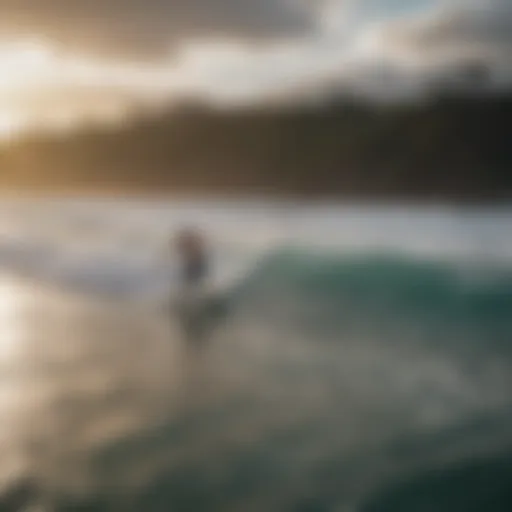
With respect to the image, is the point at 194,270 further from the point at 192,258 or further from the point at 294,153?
the point at 294,153

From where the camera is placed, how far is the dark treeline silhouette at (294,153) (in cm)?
107

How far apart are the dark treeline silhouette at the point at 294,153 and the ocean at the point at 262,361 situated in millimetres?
33

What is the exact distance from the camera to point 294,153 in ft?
3.55

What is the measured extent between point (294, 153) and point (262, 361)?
33cm

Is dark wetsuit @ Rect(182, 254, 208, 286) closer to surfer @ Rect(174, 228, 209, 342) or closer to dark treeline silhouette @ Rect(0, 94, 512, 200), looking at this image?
surfer @ Rect(174, 228, 209, 342)

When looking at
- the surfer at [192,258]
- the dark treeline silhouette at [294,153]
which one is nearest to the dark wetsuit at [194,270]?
the surfer at [192,258]

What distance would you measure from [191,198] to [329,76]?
0.94 ft

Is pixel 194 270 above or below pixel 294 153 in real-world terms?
below

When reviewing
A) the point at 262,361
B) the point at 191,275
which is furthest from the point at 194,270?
the point at 262,361

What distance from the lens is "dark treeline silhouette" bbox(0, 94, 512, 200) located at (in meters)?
1.07

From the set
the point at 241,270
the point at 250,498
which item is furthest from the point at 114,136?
the point at 250,498

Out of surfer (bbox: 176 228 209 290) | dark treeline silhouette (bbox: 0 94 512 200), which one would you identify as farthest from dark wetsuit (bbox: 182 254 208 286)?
dark treeline silhouette (bbox: 0 94 512 200)

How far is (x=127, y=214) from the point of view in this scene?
106 cm

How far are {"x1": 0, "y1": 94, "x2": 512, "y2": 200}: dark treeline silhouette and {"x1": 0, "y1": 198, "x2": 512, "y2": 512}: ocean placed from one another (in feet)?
0.11
